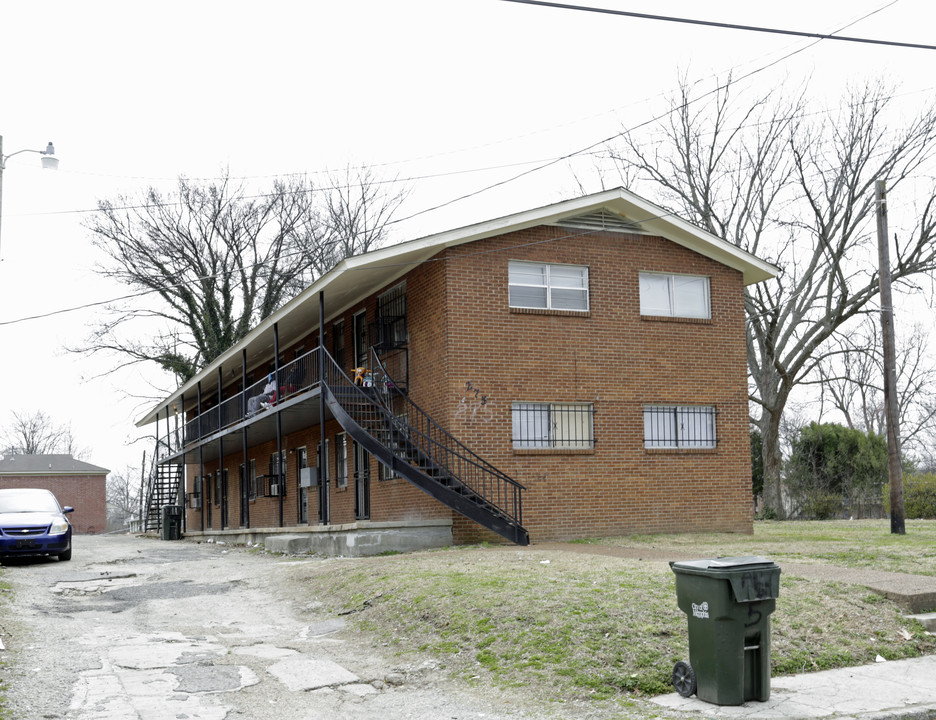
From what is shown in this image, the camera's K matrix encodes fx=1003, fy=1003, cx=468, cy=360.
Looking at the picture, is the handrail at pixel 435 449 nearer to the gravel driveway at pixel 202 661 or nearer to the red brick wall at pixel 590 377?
the red brick wall at pixel 590 377

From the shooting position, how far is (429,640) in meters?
9.53

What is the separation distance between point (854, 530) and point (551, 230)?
360 inches

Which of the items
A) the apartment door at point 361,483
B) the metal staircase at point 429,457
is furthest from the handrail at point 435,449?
the apartment door at point 361,483

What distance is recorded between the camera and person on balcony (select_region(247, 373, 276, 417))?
24750 mm

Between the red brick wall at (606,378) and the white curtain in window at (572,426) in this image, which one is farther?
the white curtain in window at (572,426)

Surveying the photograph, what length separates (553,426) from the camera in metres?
19.6

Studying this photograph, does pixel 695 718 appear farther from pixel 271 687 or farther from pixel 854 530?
pixel 854 530

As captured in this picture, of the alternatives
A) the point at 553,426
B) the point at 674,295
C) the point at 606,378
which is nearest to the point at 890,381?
the point at 674,295

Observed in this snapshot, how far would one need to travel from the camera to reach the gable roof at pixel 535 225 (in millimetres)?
18859

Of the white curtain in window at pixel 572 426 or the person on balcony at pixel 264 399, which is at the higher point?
the person on balcony at pixel 264 399

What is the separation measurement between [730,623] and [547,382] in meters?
12.3

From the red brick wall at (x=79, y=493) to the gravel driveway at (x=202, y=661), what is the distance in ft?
148

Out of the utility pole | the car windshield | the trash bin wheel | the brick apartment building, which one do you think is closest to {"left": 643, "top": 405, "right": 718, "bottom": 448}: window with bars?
the brick apartment building

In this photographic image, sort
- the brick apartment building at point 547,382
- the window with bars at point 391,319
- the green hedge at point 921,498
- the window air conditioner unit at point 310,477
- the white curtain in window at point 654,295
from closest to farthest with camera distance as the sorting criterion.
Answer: the brick apartment building at point 547,382 < the white curtain in window at point 654,295 < the window with bars at point 391,319 < the window air conditioner unit at point 310,477 < the green hedge at point 921,498
